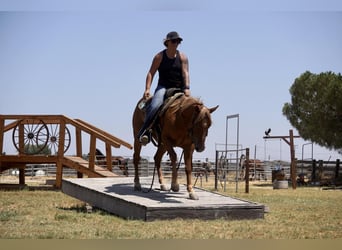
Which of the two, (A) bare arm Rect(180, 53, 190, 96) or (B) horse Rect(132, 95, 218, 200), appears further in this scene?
(A) bare arm Rect(180, 53, 190, 96)

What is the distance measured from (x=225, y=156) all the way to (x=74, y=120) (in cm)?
413

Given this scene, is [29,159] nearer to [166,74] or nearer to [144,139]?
[144,139]

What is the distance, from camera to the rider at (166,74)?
22.7 feet

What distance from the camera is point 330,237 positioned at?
5418 mm

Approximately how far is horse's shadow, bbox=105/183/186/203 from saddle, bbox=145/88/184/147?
746 mm

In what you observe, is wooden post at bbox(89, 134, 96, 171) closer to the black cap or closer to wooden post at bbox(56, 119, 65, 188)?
wooden post at bbox(56, 119, 65, 188)

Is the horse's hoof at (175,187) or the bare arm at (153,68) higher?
the bare arm at (153,68)

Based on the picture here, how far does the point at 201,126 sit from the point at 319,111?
9.06m

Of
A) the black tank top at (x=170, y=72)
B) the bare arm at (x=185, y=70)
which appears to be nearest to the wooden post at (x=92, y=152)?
the black tank top at (x=170, y=72)

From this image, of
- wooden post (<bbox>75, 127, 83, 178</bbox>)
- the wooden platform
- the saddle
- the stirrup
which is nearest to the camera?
the wooden platform

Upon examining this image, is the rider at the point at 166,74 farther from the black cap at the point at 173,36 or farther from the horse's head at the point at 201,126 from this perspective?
the horse's head at the point at 201,126

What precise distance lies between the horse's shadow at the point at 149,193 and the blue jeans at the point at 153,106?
2.58 feet

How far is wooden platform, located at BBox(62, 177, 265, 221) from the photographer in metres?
6.09

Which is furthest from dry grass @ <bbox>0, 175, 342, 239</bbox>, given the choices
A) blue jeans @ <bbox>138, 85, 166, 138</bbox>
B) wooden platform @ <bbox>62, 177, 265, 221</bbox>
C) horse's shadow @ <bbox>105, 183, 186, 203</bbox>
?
blue jeans @ <bbox>138, 85, 166, 138</bbox>
